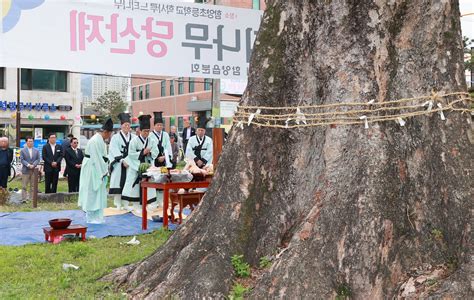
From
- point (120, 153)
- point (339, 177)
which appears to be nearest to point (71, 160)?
point (120, 153)

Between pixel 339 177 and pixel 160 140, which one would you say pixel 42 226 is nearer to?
pixel 160 140

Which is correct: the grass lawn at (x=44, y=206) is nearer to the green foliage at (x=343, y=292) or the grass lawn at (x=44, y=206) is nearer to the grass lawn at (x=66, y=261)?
the grass lawn at (x=66, y=261)

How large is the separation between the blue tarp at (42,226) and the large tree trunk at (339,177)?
171 inches

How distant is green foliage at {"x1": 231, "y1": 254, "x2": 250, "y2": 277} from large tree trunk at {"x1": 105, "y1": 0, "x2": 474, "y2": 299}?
5cm

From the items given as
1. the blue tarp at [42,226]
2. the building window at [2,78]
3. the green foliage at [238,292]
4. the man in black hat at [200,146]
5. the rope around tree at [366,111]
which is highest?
the building window at [2,78]

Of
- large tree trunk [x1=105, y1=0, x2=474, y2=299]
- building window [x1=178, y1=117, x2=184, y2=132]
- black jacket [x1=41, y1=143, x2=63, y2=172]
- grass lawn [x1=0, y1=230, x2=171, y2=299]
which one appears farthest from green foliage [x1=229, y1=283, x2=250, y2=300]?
building window [x1=178, y1=117, x2=184, y2=132]

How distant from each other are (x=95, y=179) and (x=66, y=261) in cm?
365

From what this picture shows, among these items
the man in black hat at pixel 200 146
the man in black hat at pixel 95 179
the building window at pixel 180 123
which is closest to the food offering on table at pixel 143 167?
the man in black hat at pixel 95 179

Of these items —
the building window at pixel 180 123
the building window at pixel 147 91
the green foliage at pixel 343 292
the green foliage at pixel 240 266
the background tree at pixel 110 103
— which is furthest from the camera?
the building window at pixel 147 91

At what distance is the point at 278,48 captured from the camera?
399 centimetres

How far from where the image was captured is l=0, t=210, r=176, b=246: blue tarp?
26.1ft

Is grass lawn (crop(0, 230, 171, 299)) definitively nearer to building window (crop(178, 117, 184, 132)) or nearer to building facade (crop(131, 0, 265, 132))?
building facade (crop(131, 0, 265, 132))

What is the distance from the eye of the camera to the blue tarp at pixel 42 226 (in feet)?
26.1

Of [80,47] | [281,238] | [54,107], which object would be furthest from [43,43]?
[54,107]
